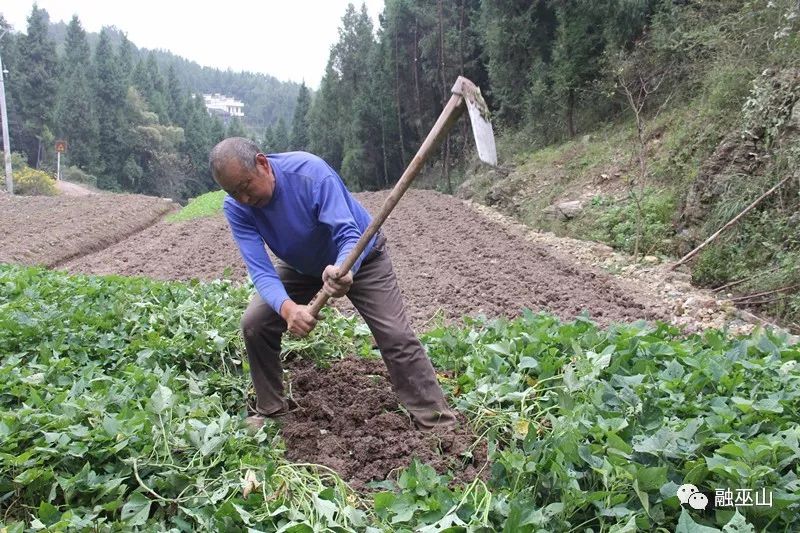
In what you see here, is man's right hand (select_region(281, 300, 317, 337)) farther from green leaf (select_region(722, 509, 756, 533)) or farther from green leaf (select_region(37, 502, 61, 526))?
green leaf (select_region(722, 509, 756, 533))

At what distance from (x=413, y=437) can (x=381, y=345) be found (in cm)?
46

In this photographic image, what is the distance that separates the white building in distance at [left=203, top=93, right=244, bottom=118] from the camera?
126 meters

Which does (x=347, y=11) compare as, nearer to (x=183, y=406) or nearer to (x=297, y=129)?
(x=297, y=129)

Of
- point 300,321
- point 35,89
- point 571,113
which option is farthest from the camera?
point 35,89

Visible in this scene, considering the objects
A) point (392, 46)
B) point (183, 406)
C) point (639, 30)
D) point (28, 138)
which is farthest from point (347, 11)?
point (183, 406)

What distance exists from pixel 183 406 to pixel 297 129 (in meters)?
52.0

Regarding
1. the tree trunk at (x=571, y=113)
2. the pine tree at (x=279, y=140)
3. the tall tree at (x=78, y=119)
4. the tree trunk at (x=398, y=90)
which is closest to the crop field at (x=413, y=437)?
the tree trunk at (x=571, y=113)

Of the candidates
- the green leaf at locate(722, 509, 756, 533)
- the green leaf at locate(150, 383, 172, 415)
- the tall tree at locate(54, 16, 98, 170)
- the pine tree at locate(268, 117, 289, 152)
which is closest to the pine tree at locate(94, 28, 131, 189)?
the tall tree at locate(54, 16, 98, 170)

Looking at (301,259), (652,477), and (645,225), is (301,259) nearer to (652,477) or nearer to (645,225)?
(652,477)

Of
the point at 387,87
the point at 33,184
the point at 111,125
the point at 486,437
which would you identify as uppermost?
the point at 387,87

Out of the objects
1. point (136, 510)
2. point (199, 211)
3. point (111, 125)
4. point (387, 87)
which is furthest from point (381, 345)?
point (111, 125)

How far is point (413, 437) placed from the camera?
9.67 feet

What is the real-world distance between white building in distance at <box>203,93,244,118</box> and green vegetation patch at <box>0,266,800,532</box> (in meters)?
123

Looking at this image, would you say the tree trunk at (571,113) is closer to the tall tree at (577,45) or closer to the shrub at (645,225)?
the tall tree at (577,45)
